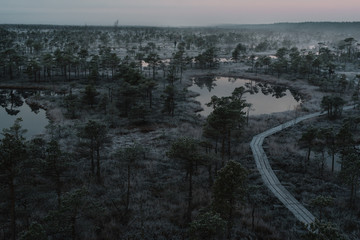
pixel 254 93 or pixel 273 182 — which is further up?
pixel 254 93

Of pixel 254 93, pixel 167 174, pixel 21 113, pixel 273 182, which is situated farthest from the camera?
pixel 254 93

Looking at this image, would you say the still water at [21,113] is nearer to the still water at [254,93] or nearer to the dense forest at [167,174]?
the dense forest at [167,174]

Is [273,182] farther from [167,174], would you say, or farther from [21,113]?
[21,113]

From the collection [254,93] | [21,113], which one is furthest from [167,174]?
[254,93]

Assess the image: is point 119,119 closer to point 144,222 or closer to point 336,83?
point 144,222

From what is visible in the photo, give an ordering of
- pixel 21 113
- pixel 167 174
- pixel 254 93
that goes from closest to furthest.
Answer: pixel 167 174
pixel 21 113
pixel 254 93

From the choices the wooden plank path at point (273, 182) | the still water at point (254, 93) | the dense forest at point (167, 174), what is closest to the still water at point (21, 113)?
the dense forest at point (167, 174)

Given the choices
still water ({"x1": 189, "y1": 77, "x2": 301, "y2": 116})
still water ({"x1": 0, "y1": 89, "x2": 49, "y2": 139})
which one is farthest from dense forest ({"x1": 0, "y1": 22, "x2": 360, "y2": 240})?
still water ({"x1": 189, "y1": 77, "x2": 301, "y2": 116})
